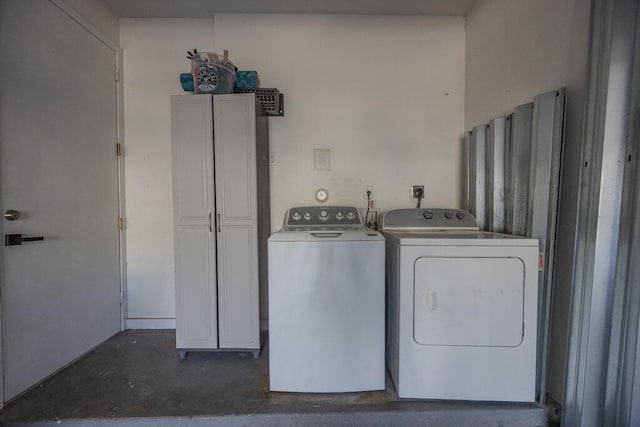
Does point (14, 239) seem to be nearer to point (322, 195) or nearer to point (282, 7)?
point (322, 195)

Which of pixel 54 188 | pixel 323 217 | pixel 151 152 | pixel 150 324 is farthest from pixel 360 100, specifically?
pixel 150 324

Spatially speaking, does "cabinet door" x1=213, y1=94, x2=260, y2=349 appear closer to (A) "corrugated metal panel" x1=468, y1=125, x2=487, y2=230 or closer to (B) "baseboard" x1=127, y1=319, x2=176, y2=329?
(B) "baseboard" x1=127, y1=319, x2=176, y2=329

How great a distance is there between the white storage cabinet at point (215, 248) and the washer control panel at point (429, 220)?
1.02m

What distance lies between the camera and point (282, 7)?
221cm

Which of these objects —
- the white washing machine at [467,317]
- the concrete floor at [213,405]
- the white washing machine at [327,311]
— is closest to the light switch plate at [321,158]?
the white washing machine at [327,311]

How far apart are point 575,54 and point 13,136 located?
10.1ft

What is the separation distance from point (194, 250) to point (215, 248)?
0.15 m

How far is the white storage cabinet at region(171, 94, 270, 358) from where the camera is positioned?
1881 mm

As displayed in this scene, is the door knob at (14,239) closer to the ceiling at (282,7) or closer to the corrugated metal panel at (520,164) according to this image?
the ceiling at (282,7)

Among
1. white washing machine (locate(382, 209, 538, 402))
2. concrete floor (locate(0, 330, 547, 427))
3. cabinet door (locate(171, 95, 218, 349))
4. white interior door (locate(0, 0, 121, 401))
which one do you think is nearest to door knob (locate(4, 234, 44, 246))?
white interior door (locate(0, 0, 121, 401))

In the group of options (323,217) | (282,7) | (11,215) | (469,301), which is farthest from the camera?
(282,7)

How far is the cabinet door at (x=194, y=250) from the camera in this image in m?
1.88

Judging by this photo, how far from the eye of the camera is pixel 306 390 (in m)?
1.48

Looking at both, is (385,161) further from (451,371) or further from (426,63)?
(451,371)
